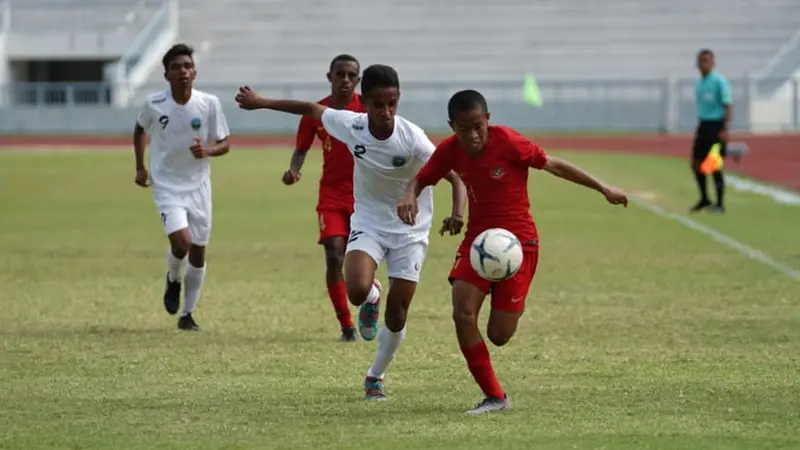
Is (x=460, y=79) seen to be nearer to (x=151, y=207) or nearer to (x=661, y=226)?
(x=151, y=207)

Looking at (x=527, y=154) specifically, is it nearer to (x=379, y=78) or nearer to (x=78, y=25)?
(x=379, y=78)

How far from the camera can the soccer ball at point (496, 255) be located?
8.09m

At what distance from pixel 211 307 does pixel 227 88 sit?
3270 cm

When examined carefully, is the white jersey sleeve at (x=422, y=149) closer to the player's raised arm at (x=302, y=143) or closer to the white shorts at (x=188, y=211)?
the player's raised arm at (x=302, y=143)

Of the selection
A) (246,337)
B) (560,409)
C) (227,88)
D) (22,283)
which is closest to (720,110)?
(22,283)

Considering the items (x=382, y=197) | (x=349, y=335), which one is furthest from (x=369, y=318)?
(x=349, y=335)

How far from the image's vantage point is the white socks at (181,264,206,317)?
1212 cm

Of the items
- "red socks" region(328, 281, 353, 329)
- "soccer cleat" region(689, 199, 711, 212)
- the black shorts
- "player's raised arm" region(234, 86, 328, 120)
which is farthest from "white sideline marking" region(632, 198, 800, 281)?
"player's raised arm" region(234, 86, 328, 120)

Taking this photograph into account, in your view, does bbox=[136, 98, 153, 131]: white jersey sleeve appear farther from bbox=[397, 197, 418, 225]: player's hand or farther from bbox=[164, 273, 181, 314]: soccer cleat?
bbox=[397, 197, 418, 225]: player's hand

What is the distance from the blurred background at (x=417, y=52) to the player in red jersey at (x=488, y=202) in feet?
118

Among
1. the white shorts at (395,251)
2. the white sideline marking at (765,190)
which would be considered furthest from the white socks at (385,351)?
the white sideline marking at (765,190)

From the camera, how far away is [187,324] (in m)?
12.0

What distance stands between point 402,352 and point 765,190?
17585mm

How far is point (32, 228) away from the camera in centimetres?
2181
